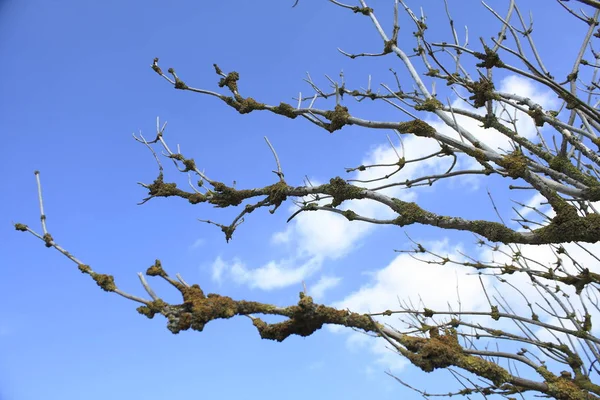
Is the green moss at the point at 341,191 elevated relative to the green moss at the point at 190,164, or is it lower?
lower

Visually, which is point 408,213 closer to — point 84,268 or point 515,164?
point 515,164

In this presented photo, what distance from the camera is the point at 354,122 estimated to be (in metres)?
4.72

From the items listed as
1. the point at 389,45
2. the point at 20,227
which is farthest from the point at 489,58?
the point at 20,227

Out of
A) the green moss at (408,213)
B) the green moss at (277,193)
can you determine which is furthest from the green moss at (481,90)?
the green moss at (277,193)

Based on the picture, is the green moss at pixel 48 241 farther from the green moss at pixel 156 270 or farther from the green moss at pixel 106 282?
the green moss at pixel 156 270

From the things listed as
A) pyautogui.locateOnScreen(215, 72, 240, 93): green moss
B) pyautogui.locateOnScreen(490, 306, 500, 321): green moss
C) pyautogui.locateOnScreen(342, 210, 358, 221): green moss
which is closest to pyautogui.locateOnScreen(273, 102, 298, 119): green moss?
pyautogui.locateOnScreen(215, 72, 240, 93): green moss

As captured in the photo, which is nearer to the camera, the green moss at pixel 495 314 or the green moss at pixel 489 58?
the green moss at pixel 489 58

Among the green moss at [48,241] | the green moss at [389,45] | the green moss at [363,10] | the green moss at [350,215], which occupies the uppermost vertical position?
the green moss at [363,10]

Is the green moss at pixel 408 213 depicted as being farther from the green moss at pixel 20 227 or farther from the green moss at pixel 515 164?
the green moss at pixel 20 227

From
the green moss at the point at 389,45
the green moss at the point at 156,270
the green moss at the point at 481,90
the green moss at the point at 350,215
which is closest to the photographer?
the green moss at the point at 156,270

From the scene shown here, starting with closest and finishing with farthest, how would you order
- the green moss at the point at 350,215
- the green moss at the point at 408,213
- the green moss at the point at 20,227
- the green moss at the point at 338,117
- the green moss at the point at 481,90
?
the green moss at the point at 20,227
the green moss at the point at 481,90
the green moss at the point at 408,213
the green moss at the point at 338,117
the green moss at the point at 350,215

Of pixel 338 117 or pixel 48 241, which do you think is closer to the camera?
pixel 48 241

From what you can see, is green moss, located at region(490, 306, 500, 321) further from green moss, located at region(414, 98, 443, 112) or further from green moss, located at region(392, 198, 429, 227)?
green moss, located at region(414, 98, 443, 112)

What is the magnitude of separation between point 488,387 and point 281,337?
7.93ft
